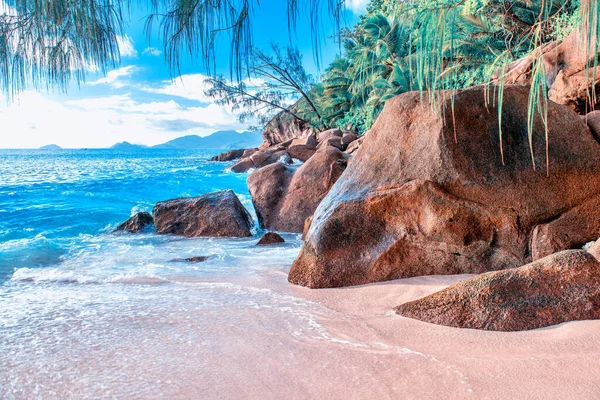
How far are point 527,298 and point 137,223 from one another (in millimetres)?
6157

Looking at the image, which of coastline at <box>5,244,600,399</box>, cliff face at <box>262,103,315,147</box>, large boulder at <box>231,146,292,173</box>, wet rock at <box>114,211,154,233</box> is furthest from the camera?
cliff face at <box>262,103,315,147</box>

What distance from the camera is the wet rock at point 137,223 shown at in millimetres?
6996

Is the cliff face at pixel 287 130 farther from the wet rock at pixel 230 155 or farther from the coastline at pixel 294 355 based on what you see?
the coastline at pixel 294 355

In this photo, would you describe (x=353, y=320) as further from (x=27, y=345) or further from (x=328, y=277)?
(x=27, y=345)

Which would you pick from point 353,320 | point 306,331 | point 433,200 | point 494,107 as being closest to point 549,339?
point 353,320

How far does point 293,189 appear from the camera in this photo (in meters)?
6.67

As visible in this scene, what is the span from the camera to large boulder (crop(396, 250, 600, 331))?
2.17 meters

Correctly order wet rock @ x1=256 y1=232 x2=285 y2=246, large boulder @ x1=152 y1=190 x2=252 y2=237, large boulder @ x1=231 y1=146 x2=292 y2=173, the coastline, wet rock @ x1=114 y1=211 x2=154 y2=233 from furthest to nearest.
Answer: large boulder @ x1=231 y1=146 x2=292 y2=173
wet rock @ x1=114 y1=211 x2=154 y2=233
large boulder @ x1=152 y1=190 x2=252 y2=237
wet rock @ x1=256 y1=232 x2=285 y2=246
the coastline

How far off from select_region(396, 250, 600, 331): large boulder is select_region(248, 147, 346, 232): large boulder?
414 cm

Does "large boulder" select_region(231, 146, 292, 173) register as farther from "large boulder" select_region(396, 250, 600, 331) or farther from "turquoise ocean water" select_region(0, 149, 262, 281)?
"large boulder" select_region(396, 250, 600, 331)

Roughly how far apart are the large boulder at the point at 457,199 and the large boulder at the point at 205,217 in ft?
9.78

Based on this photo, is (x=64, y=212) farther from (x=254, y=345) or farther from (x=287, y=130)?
(x=287, y=130)

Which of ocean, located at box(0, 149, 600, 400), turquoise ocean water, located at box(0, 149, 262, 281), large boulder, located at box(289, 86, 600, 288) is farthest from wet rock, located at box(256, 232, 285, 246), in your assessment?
turquoise ocean water, located at box(0, 149, 262, 281)

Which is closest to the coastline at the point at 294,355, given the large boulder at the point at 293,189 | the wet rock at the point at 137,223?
the large boulder at the point at 293,189
